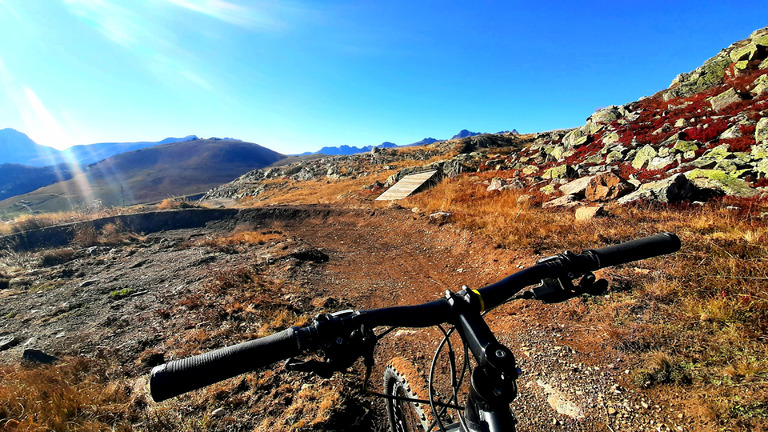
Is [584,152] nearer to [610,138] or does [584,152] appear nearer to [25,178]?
[610,138]

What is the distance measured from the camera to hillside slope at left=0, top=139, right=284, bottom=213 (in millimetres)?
59225

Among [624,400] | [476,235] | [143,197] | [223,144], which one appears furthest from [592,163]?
[223,144]

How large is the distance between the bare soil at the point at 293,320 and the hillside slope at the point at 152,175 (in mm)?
54776

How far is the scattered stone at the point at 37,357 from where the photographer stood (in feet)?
15.4

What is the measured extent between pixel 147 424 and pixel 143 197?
270 feet

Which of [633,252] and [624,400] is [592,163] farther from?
[633,252]

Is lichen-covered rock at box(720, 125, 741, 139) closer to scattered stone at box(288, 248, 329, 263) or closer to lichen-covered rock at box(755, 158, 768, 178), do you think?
lichen-covered rock at box(755, 158, 768, 178)

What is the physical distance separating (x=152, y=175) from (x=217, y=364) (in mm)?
111674

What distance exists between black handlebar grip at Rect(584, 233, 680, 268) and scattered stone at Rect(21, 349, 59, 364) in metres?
7.40

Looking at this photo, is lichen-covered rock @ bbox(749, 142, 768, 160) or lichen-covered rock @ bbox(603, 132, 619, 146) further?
lichen-covered rock @ bbox(603, 132, 619, 146)

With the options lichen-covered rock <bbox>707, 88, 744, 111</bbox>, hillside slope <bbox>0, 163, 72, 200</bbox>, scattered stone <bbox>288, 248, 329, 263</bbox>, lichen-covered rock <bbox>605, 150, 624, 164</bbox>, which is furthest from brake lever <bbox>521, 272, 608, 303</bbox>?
hillside slope <bbox>0, 163, 72, 200</bbox>

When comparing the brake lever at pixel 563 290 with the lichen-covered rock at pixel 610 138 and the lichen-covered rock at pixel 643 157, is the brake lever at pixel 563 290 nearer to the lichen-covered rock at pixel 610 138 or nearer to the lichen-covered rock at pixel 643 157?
the lichen-covered rock at pixel 643 157

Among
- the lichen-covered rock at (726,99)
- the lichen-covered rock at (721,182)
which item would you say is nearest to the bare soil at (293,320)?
the lichen-covered rock at (721,182)

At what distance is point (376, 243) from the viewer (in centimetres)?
1143
